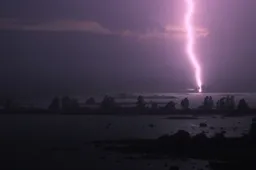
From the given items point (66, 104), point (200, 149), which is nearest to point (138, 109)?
point (66, 104)

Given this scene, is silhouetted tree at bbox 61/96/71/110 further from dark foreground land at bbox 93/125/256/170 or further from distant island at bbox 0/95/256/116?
dark foreground land at bbox 93/125/256/170

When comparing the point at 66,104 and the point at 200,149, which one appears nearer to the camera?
the point at 200,149

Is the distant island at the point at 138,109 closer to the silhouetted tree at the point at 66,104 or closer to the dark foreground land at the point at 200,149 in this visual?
the silhouetted tree at the point at 66,104

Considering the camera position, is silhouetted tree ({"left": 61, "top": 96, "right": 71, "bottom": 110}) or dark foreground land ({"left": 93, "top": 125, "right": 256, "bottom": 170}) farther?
silhouetted tree ({"left": 61, "top": 96, "right": 71, "bottom": 110})

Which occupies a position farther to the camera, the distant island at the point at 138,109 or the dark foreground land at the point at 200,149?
the distant island at the point at 138,109

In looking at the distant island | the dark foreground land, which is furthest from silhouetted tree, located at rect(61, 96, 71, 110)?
the dark foreground land

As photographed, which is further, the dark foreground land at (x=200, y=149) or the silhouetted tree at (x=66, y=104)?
the silhouetted tree at (x=66, y=104)

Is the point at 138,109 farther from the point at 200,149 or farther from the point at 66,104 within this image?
the point at 200,149

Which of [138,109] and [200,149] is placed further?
[138,109]

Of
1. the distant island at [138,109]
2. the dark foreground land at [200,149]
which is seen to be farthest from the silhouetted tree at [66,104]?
the dark foreground land at [200,149]

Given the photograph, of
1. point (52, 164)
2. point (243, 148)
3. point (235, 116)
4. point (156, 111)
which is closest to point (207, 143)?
point (243, 148)

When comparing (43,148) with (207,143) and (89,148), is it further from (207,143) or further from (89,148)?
(207,143)
